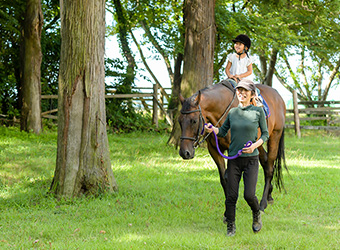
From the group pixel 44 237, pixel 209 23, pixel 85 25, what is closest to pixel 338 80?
pixel 209 23

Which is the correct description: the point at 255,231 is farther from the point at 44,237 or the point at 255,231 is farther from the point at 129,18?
the point at 129,18

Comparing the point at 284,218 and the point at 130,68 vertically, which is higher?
the point at 130,68

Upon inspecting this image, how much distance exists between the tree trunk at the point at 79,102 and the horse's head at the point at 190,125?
2.17 meters

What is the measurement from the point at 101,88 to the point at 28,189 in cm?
246

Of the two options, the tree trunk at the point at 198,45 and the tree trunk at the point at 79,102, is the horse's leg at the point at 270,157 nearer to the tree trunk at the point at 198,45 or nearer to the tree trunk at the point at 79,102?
the tree trunk at the point at 79,102

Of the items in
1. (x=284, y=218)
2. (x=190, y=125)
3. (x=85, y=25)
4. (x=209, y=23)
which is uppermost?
(x=209, y=23)

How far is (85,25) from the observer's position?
24.0 ft

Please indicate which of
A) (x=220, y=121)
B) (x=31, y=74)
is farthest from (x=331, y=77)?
(x=220, y=121)

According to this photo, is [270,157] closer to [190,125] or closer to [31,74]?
[190,125]

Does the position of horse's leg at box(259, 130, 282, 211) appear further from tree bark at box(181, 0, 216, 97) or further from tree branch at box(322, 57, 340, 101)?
tree branch at box(322, 57, 340, 101)

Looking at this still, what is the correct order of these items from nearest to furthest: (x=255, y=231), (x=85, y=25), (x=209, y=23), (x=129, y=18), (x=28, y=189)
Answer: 1. (x=255, y=231)
2. (x=85, y=25)
3. (x=28, y=189)
4. (x=209, y=23)
5. (x=129, y=18)

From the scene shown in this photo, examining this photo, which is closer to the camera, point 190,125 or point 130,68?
point 190,125

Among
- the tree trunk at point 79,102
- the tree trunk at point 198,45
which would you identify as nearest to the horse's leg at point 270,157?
the tree trunk at point 79,102

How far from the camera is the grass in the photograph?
523 cm
